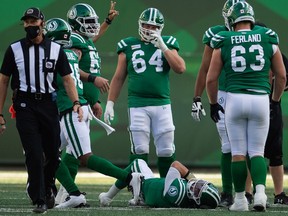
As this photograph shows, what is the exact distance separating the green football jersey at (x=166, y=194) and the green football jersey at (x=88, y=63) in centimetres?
129

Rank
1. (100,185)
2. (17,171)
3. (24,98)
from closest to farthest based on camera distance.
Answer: (24,98), (100,185), (17,171)

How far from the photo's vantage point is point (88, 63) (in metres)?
9.65

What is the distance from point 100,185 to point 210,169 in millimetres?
2761

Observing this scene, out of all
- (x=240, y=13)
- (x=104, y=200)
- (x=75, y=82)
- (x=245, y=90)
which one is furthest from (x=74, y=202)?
(x=240, y=13)

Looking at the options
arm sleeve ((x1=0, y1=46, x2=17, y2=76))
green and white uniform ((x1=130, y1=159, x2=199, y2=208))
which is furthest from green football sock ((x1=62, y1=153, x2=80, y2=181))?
arm sleeve ((x1=0, y1=46, x2=17, y2=76))

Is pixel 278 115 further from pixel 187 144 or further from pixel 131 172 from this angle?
pixel 187 144

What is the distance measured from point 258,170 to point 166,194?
0.77m

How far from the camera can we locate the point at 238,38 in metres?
8.35

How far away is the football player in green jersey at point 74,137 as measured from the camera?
28.6ft

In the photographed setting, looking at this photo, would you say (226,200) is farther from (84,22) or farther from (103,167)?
(84,22)

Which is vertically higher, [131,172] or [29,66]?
[29,66]

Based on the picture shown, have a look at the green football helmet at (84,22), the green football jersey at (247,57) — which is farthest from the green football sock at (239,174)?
the green football helmet at (84,22)

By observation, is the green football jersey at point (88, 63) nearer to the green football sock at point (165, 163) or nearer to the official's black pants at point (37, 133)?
the green football sock at point (165, 163)

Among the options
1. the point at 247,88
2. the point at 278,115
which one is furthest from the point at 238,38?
the point at 278,115
